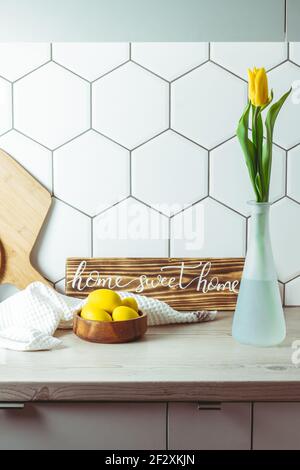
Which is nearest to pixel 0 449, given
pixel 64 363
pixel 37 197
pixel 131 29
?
pixel 64 363

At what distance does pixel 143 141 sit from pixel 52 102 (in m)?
0.23

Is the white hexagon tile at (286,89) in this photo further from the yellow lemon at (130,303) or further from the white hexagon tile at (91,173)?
the yellow lemon at (130,303)

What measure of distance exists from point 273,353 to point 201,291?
34 cm

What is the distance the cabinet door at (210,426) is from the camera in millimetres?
943

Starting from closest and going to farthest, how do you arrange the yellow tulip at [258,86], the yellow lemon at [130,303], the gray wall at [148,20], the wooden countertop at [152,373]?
1. the wooden countertop at [152,373]
2. the yellow tulip at [258,86]
3. the yellow lemon at [130,303]
4. the gray wall at [148,20]

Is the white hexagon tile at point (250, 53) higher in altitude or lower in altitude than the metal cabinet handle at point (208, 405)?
higher

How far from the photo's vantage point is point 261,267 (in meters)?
1.12

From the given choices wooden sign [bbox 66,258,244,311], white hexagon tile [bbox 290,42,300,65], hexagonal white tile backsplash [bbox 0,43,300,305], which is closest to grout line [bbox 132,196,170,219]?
hexagonal white tile backsplash [bbox 0,43,300,305]

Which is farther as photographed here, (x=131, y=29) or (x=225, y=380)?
(x=131, y=29)

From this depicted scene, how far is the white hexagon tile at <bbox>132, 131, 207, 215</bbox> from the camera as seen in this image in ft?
4.52

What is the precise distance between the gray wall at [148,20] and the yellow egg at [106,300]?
0.60 m

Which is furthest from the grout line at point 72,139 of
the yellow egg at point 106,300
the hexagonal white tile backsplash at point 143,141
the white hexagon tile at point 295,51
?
the white hexagon tile at point 295,51

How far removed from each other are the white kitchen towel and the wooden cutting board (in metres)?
0.11

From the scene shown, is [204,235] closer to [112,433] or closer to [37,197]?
[37,197]
